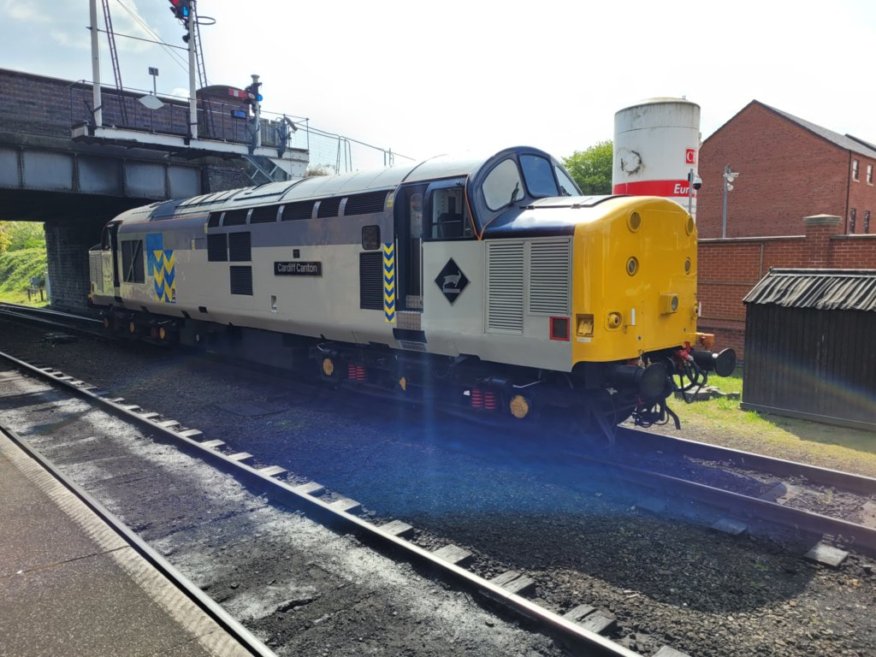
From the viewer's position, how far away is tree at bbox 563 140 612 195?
193ft

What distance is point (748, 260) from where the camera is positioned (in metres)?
14.5

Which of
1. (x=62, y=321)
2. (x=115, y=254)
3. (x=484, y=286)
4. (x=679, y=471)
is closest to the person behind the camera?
(x=679, y=471)

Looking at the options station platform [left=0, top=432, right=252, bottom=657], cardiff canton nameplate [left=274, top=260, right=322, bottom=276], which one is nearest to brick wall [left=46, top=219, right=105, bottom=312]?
cardiff canton nameplate [left=274, top=260, right=322, bottom=276]

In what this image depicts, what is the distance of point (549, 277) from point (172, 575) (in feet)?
14.3

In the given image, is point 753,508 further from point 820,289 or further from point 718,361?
point 820,289

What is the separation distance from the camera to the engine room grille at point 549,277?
647cm

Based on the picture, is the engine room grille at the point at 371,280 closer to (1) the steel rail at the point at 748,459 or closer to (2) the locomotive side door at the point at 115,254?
(1) the steel rail at the point at 748,459

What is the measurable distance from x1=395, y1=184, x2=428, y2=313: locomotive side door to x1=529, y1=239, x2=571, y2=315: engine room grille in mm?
1895

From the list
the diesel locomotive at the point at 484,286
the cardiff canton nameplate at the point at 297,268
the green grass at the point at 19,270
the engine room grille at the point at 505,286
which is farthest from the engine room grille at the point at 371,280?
the green grass at the point at 19,270

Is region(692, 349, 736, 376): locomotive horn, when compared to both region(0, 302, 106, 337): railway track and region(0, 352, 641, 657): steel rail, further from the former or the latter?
region(0, 302, 106, 337): railway track

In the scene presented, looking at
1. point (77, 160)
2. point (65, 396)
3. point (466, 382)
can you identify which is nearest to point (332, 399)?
point (466, 382)

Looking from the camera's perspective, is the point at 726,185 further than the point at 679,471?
Yes

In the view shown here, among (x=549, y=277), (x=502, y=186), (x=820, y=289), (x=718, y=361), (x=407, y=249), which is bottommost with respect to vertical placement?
(x=718, y=361)

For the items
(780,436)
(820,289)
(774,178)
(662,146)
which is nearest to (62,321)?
(662,146)
